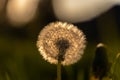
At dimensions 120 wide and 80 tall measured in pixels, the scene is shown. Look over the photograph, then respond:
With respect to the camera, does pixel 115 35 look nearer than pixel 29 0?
Yes

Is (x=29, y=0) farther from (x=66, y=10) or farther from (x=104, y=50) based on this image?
(x=104, y=50)

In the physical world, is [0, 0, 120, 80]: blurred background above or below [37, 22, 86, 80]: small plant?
above

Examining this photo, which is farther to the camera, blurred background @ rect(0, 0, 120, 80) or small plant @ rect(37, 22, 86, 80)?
blurred background @ rect(0, 0, 120, 80)

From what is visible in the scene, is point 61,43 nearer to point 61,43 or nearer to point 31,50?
point 61,43

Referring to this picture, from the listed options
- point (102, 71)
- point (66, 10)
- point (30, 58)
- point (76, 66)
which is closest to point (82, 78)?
point (102, 71)

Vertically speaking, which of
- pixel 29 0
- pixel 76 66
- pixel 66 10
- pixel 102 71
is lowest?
pixel 102 71

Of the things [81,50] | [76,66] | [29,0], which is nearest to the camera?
[81,50]

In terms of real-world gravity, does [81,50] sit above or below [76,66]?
below

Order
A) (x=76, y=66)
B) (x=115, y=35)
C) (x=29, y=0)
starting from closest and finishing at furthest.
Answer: (x=76, y=66)
(x=115, y=35)
(x=29, y=0)

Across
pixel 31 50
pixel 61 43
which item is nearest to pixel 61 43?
pixel 61 43
